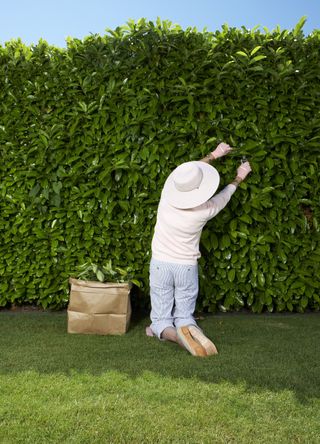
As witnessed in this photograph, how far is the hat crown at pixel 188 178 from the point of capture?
14.6 ft

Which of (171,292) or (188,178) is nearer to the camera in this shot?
(188,178)

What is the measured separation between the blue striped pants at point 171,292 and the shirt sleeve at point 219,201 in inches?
18.1

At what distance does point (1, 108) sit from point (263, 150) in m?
2.44

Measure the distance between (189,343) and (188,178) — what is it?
4.05 feet

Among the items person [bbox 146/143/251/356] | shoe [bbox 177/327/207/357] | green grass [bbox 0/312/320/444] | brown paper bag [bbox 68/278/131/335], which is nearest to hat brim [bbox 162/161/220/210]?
person [bbox 146/143/251/356]

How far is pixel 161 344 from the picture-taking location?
4355 mm

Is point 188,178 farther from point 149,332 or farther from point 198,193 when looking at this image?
point 149,332

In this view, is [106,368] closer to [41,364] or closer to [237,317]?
[41,364]

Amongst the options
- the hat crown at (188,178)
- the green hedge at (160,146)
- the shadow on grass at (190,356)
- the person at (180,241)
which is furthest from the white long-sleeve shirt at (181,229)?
the shadow on grass at (190,356)

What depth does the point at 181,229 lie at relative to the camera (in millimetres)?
4516

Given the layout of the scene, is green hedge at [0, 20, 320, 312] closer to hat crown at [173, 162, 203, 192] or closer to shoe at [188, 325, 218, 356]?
hat crown at [173, 162, 203, 192]

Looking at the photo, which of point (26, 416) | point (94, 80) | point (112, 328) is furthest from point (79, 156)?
point (26, 416)

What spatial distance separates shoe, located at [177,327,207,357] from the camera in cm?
402

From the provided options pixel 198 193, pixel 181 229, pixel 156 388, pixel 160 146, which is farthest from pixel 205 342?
pixel 160 146
